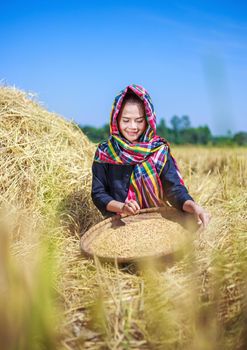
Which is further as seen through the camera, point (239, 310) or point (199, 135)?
point (199, 135)

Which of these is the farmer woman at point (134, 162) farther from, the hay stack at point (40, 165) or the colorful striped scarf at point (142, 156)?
the hay stack at point (40, 165)

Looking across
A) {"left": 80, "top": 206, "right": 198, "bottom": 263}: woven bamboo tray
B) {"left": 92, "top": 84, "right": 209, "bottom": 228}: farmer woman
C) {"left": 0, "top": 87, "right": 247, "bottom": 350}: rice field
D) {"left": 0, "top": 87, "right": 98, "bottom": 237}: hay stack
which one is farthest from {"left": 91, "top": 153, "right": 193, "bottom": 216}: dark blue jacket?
{"left": 0, "top": 87, "right": 98, "bottom": 237}: hay stack

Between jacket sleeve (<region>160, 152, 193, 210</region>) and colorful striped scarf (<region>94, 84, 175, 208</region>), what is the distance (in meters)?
0.05

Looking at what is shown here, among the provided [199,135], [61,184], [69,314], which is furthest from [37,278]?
[199,135]

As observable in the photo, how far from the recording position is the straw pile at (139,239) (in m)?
3.02

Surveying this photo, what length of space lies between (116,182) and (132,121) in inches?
19.6

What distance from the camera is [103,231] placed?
337 cm

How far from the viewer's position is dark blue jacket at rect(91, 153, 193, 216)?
11.6ft

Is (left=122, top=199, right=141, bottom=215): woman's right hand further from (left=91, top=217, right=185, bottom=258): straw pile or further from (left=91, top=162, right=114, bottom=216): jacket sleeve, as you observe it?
(left=91, top=162, right=114, bottom=216): jacket sleeve

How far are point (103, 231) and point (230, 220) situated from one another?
3.66 feet

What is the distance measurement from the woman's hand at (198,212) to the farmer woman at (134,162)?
180 millimetres

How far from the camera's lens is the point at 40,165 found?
4.32 m

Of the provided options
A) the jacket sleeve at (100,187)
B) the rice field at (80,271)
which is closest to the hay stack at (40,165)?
the rice field at (80,271)

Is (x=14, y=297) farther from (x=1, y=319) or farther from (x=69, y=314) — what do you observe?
(x=69, y=314)
